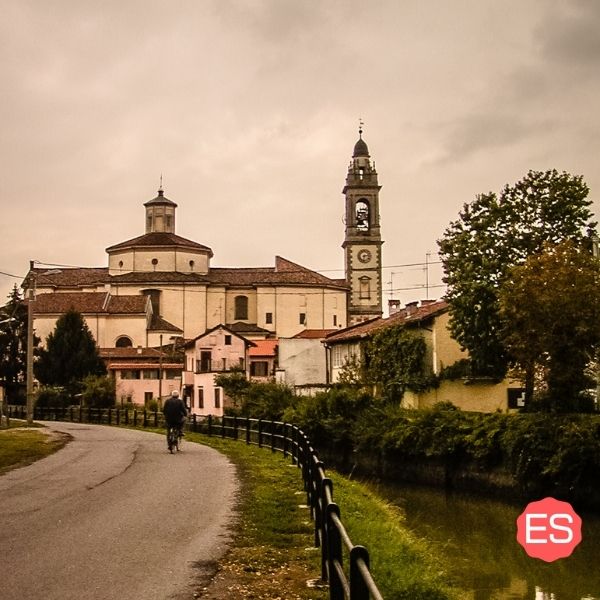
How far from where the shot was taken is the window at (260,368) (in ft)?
224

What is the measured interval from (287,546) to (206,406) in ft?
175

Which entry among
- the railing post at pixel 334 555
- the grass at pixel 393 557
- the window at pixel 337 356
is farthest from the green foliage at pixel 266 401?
the railing post at pixel 334 555

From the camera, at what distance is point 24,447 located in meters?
25.6

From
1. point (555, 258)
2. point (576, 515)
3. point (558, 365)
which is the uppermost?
point (555, 258)

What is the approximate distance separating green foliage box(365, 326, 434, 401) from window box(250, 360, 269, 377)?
85.2ft

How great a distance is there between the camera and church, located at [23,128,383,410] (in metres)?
87.4

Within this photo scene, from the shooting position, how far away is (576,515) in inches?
934

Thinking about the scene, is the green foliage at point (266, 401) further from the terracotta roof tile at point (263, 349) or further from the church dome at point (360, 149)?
the church dome at point (360, 149)

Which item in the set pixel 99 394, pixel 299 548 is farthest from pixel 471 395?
pixel 299 548

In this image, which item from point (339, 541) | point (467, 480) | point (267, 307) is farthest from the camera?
point (267, 307)

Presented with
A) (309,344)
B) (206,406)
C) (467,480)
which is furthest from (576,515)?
(206,406)

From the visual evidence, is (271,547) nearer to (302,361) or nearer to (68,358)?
(302,361)

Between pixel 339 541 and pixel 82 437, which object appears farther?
pixel 82 437

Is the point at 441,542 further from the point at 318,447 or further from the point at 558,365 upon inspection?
the point at 318,447
